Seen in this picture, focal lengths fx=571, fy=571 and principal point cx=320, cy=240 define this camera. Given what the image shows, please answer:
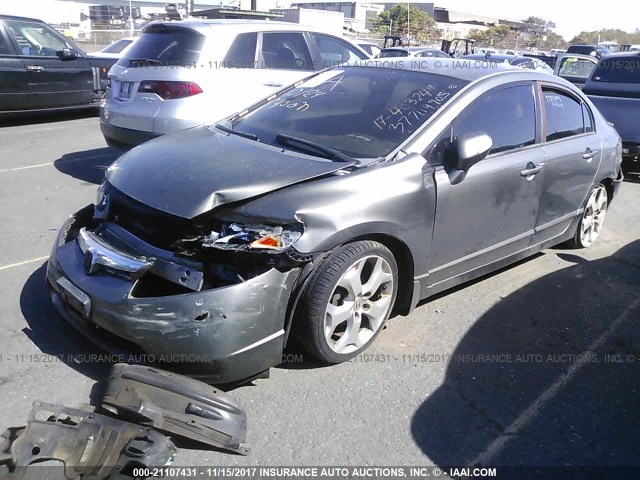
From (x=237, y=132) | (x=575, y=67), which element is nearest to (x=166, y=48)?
(x=237, y=132)

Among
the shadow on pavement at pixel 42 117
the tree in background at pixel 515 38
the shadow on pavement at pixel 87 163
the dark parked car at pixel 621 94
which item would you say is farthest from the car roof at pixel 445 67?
the tree in background at pixel 515 38

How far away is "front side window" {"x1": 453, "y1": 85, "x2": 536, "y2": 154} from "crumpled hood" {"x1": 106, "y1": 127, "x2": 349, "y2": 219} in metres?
1.03

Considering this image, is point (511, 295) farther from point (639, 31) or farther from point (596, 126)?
point (639, 31)

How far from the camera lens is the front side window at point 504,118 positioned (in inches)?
147

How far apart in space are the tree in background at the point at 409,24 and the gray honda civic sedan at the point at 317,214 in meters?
43.7

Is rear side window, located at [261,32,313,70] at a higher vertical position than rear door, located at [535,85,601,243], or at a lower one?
higher

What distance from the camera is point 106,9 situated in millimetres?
51469

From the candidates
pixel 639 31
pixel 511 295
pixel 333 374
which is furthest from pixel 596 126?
pixel 639 31

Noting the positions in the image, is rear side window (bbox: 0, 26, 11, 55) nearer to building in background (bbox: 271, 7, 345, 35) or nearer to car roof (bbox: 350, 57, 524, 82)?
car roof (bbox: 350, 57, 524, 82)

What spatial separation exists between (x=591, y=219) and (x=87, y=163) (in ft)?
19.7

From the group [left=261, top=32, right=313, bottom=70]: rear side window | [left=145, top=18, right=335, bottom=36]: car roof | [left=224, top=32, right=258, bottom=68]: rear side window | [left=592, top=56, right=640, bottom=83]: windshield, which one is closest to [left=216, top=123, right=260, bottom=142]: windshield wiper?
[left=224, top=32, right=258, bottom=68]: rear side window

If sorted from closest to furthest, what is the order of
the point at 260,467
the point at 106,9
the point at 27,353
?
the point at 260,467
the point at 27,353
the point at 106,9

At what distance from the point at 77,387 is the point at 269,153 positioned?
1.69 meters

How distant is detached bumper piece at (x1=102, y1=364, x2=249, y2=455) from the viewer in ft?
8.45
